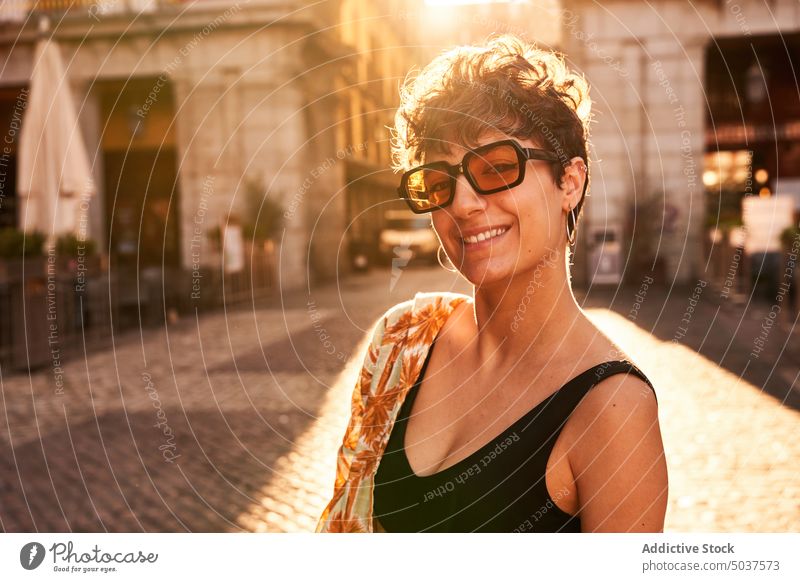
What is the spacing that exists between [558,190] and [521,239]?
0.12m

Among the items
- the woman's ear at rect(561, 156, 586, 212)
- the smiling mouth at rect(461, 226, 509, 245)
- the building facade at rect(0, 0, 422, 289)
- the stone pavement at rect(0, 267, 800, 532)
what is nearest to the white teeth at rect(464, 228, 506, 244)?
the smiling mouth at rect(461, 226, 509, 245)

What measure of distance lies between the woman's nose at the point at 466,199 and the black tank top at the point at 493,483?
14.7 inches

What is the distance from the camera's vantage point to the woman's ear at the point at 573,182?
1.68 meters

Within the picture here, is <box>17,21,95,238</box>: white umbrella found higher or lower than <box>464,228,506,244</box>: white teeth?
higher

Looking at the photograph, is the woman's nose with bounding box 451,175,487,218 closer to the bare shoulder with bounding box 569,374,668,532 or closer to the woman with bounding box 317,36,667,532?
the woman with bounding box 317,36,667,532

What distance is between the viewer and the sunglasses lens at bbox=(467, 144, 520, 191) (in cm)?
162

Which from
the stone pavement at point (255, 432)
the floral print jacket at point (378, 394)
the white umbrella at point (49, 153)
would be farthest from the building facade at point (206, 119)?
the floral print jacket at point (378, 394)

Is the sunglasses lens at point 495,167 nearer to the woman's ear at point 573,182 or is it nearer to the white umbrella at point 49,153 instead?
the woman's ear at point 573,182

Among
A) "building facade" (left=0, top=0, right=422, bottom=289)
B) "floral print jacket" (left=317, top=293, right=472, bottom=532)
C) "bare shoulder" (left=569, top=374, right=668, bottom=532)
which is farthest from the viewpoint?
"building facade" (left=0, top=0, right=422, bottom=289)

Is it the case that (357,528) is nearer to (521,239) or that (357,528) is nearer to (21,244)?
(521,239)

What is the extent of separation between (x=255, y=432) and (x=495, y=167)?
13.3 ft

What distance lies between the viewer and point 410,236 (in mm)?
18641

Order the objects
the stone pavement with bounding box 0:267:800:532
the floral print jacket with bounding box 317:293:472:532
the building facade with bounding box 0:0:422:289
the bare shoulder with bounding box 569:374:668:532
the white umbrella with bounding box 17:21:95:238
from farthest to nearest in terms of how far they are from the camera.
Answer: the building facade with bounding box 0:0:422:289 → the white umbrella with bounding box 17:21:95:238 → the stone pavement with bounding box 0:267:800:532 → the floral print jacket with bounding box 317:293:472:532 → the bare shoulder with bounding box 569:374:668:532

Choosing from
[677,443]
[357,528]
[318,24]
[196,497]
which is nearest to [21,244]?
[196,497]
